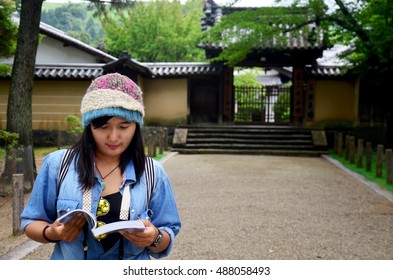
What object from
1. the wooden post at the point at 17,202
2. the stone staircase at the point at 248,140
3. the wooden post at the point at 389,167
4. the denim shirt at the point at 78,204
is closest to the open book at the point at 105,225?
the denim shirt at the point at 78,204

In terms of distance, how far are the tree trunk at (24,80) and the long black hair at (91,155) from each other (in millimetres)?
5263

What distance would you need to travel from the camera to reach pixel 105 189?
1.73 meters

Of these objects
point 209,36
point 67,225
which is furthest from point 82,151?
point 209,36

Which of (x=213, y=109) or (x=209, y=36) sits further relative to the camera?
(x=213, y=109)

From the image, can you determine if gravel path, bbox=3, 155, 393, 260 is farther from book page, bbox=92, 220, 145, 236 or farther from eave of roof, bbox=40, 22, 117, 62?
eave of roof, bbox=40, 22, 117, 62

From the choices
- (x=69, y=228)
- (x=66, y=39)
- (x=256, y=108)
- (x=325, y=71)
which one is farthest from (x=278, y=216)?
(x=256, y=108)

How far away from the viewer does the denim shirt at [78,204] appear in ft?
5.52

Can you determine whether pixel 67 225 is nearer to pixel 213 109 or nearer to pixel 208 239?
pixel 208 239

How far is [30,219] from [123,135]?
0.49 metres

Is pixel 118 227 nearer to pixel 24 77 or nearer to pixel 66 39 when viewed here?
pixel 24 77

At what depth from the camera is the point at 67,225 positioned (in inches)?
A: 63.4

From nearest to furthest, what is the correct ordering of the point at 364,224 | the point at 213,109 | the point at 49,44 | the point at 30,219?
the point at 30,219
the point at 364,224
the point at 49,44
the point at 213,109

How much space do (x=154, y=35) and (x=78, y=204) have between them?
22.5m

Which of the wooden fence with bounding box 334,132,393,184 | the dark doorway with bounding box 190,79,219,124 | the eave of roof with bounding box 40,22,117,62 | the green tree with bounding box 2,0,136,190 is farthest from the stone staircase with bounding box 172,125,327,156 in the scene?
the green tree with bounding box 2,0,136,190
